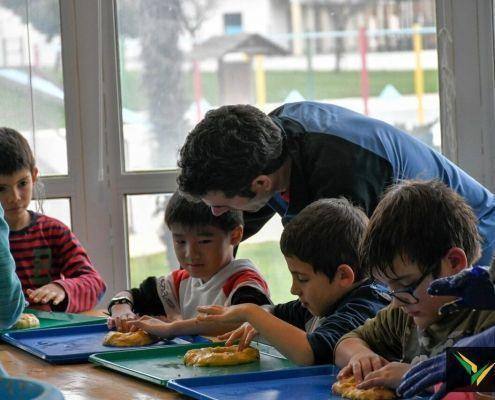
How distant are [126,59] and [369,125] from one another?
1759mm

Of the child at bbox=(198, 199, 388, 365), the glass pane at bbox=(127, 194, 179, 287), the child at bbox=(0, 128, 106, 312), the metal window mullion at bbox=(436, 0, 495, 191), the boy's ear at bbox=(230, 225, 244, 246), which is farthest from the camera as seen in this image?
the glass pane at bbox=(127, 194, 179, 287)

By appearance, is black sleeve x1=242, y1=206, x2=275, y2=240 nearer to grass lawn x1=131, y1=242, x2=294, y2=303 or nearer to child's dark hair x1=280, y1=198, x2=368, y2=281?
child's dark hair x1=280, y1=198, x2=368, y2=281

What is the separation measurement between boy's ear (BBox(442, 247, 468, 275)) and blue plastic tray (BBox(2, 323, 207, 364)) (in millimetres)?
765

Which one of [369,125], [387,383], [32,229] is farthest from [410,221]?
[32,229]

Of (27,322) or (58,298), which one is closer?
(27,322)

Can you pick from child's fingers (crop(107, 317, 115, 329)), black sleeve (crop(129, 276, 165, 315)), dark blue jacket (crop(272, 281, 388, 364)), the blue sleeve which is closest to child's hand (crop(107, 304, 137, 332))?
child's fingers (crop(107, 317, 115, 329))

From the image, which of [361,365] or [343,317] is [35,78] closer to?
[343,317]

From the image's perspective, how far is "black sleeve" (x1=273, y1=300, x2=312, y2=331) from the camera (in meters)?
2.44

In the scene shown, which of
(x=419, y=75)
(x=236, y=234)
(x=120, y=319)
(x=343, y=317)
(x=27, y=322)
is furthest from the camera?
(x=419, y=75)

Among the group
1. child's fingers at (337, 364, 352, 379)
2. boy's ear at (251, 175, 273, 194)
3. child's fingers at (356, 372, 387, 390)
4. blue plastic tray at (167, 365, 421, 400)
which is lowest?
blue plastic tray at (167, 365, 421, 400)

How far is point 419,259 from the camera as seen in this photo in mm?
1818

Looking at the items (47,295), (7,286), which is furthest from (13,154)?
(7,286)

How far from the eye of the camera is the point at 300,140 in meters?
2.45

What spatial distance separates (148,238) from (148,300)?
3.48ft
